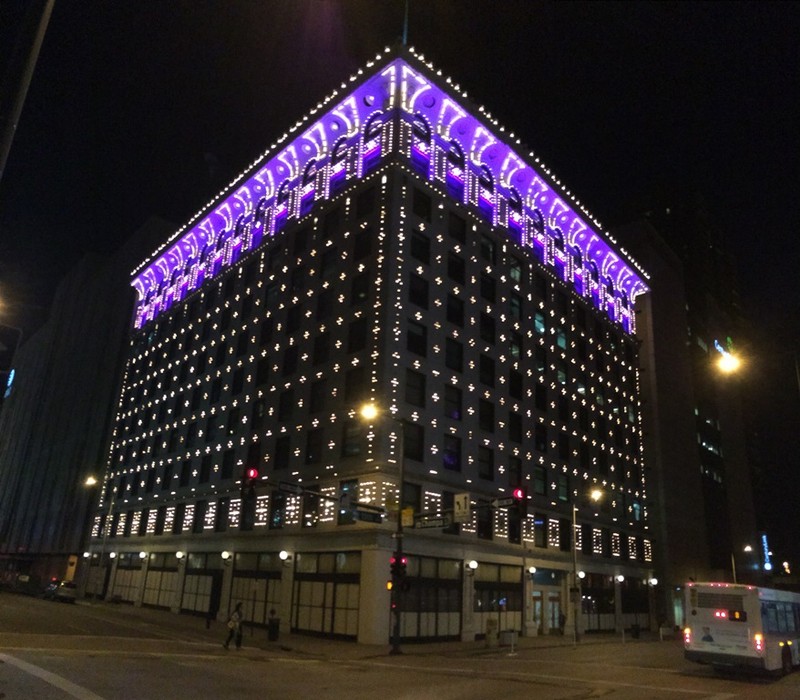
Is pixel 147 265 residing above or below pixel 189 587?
above

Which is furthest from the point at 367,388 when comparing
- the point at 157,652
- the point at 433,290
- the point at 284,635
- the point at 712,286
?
the point at 712,286

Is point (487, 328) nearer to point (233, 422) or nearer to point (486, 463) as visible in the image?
point (486, 463)

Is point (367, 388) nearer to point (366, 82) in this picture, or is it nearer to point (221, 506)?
point (221, 506)

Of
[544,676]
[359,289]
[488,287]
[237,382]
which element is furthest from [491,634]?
[237,382]

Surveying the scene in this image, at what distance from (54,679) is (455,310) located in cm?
2991

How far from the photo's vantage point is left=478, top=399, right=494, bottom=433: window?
131ft

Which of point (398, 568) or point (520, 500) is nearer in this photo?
point (520, 500)

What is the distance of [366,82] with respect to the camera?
4309 centimetres

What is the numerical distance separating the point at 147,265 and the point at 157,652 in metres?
55.9

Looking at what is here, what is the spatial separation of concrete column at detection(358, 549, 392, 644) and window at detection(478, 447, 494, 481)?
9.48 meters

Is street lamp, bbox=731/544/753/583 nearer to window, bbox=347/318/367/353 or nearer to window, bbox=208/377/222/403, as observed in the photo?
window, bbox=347/318/367/353

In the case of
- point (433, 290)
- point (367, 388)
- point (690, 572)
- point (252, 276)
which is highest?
point (252, 276)

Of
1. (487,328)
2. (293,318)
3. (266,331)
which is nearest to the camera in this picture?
(487,328)

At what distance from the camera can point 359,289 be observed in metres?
38.2
